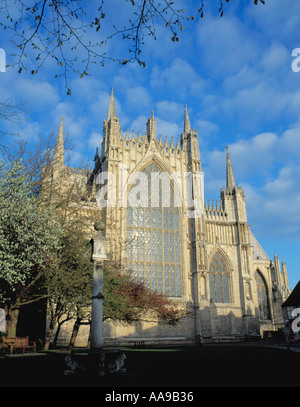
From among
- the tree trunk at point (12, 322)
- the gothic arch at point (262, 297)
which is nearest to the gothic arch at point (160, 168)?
the gothic arch at point (262, 297)

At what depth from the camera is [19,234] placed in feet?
44.4

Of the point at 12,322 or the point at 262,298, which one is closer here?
the point at 12,322

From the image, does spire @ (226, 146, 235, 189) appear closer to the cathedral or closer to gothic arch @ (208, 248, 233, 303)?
the cathedral

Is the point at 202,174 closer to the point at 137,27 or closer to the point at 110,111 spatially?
the point at 110,111

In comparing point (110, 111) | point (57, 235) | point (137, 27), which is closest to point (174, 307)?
point (57, 235)

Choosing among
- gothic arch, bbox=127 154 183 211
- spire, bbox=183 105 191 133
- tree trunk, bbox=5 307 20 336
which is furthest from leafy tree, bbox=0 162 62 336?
spire, bbox=183 105 191 133

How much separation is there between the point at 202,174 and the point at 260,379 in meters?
26.1

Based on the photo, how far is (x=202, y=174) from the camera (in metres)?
32.6

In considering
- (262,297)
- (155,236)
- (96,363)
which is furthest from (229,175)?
(96,363)

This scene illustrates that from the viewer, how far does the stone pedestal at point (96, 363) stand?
823cm

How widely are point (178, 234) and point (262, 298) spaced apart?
13.1 meters

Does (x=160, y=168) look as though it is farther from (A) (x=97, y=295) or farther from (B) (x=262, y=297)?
(A) (x=97, y=295)

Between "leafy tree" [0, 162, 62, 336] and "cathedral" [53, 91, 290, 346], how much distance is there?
10.7 m

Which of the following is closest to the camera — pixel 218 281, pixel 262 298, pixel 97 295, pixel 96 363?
pixel 96 363
